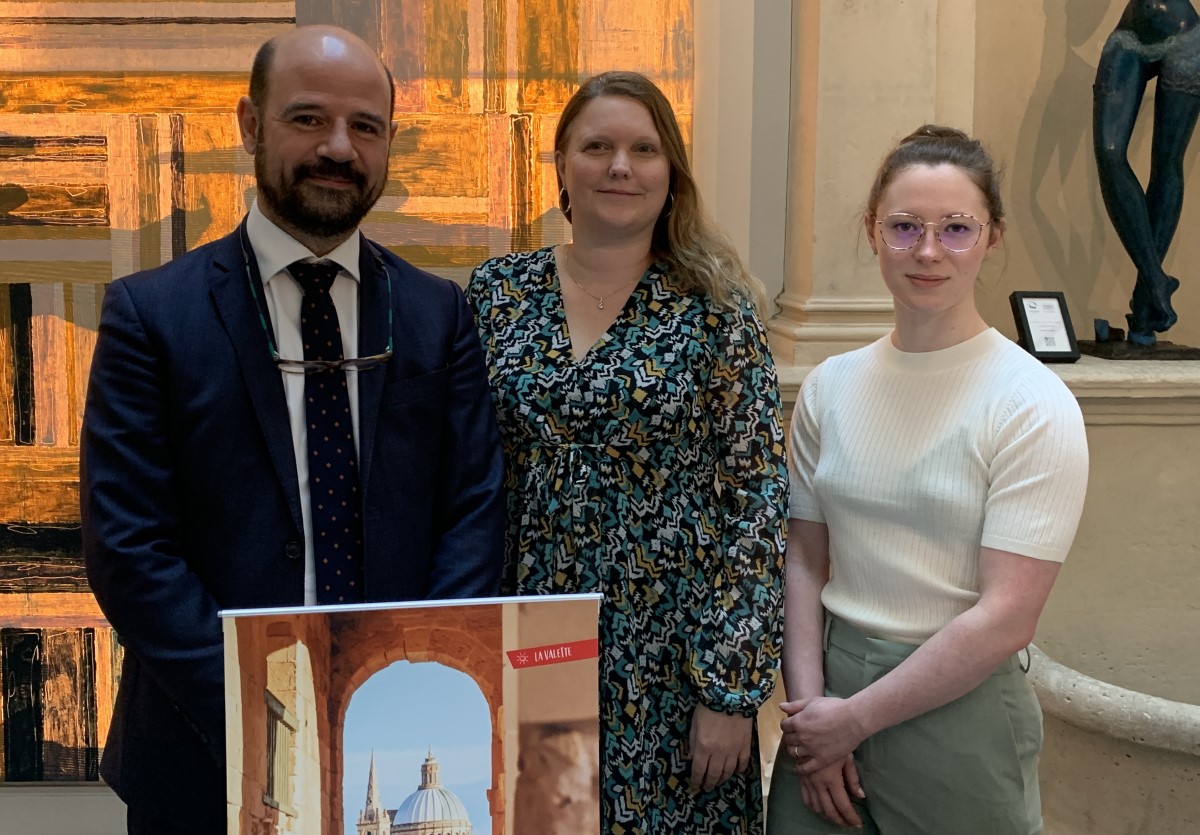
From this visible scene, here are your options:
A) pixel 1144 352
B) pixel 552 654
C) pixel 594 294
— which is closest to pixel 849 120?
A: pixel 1144 352

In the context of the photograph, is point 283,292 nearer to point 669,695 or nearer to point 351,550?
point 351,550

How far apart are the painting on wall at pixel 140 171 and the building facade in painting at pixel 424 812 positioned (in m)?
2.03

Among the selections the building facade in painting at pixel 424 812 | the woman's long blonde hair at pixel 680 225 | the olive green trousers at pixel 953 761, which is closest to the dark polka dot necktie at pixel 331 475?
the building facade in painting at pixel 424 812

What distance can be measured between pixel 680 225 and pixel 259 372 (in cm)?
75

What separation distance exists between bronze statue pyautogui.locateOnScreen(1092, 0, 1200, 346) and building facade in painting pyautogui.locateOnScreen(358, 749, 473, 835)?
292 cm

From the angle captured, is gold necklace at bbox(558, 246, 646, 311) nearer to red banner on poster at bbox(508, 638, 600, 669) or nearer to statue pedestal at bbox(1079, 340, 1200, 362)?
red banner on poster at bbox(508, 638, 600, 669)

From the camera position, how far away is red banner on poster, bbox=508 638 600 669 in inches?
45.7

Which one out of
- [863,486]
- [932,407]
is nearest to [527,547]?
[863,486]

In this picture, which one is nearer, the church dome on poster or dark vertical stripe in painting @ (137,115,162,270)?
the church dome on poster

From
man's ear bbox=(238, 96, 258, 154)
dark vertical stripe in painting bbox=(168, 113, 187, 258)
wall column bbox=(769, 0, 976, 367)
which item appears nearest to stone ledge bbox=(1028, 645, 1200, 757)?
wall column bbox=(769, 0, 976, 367)

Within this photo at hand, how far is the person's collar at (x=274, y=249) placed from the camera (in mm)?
1459

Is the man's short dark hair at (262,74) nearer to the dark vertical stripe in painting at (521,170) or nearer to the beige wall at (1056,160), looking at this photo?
the dark vertical stripe in painting at (521,170)

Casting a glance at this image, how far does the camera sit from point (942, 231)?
1.49 m

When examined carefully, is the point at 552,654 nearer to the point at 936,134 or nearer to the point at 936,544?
the point at 936,544
